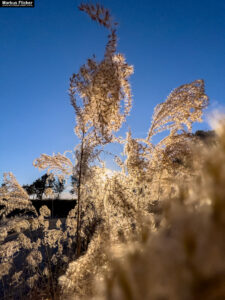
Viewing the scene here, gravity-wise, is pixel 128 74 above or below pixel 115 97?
above

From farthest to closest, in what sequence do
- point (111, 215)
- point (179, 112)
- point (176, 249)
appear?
point (179, 112), point (111, 215), point (176, 249)

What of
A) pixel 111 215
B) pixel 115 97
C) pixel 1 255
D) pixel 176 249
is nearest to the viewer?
pixel 176 249

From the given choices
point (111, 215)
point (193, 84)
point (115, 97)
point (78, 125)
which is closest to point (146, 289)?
point (111, 215)

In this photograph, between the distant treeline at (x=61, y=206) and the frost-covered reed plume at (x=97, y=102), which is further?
the distant treeline at (x=61, y=206)

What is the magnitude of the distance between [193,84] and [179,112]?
515 millimetres

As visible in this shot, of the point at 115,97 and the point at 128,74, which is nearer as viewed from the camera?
the point at 115,97

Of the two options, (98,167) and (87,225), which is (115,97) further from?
(87,225)

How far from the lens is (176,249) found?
23 cm

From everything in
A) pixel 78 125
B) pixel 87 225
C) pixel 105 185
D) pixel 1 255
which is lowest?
pixel 1 255

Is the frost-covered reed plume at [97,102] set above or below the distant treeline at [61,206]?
above

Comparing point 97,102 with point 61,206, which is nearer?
point 97,102

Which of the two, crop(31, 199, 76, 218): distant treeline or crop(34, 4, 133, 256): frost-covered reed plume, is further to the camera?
crop(31, 199, 76, 218): distant treeline

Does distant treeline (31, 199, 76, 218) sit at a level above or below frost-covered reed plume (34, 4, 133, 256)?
below

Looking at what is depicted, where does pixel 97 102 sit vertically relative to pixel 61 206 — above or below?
above
